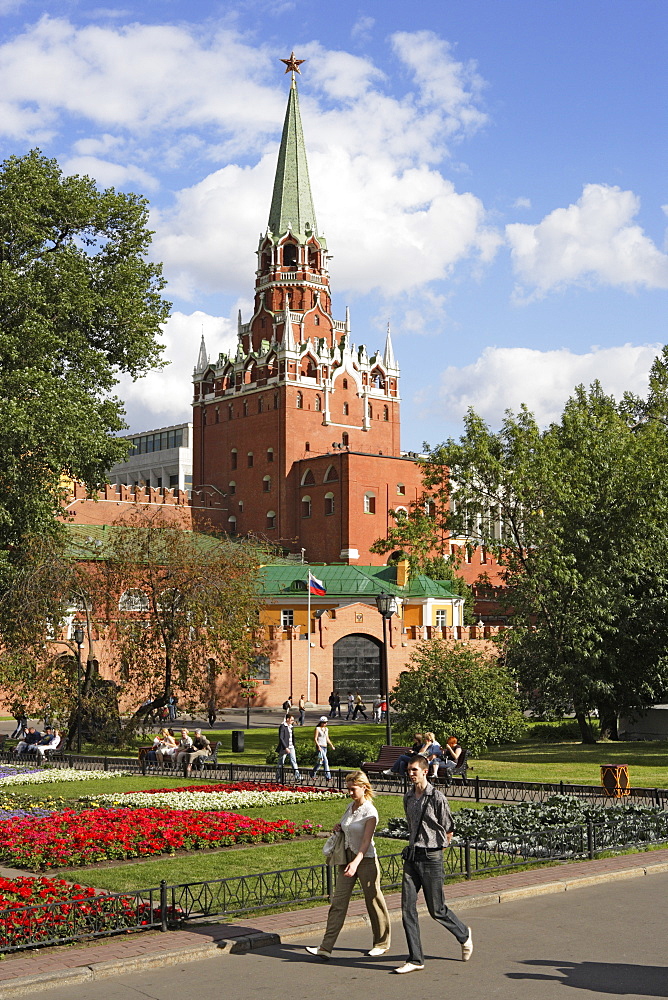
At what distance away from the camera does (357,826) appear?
365 inches

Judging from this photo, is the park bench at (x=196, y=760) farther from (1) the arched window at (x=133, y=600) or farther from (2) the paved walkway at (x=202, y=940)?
(2) the paved walkway at (x=202, y=940)

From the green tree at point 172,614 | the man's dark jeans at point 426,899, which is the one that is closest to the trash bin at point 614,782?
the man's dark jeans at point 426,899

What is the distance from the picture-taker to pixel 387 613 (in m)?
28.5

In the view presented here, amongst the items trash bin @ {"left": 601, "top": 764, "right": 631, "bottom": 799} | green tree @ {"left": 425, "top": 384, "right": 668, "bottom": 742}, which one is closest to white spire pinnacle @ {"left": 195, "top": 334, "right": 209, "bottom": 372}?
green tree @ {"left": 425, "top": 384, "right": 668, "bottom": 742}

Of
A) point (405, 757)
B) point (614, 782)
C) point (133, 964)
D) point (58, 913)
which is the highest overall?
point (405, 757)

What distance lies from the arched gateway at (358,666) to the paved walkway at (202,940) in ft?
146

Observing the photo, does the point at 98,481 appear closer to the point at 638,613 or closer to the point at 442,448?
the point at 442,448

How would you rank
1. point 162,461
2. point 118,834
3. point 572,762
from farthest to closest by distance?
point 162,461
point 572,762
point 118,834

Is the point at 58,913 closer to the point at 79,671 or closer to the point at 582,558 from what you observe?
the point at 79,671

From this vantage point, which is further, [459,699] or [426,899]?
[459,699]

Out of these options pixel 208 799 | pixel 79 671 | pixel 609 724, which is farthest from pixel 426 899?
pixel 609 724

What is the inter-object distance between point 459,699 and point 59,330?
15.2m

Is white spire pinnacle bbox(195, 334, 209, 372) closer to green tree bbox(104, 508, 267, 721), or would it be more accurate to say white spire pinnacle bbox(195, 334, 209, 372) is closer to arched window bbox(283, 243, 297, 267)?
arched window bbox(283, 243, 297, 267)

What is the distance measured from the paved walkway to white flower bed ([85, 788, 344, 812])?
732 cm
